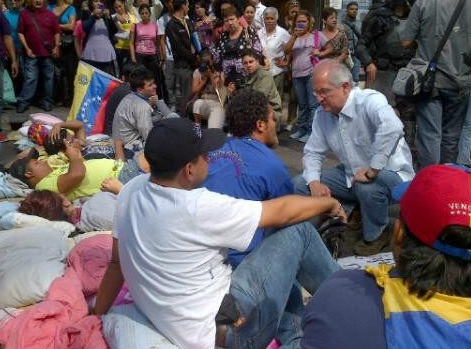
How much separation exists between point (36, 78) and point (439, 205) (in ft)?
26.4

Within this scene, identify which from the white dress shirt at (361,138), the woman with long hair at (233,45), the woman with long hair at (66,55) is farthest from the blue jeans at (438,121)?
the woman with long hair at (66,55)

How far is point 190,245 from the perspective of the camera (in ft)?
7.03

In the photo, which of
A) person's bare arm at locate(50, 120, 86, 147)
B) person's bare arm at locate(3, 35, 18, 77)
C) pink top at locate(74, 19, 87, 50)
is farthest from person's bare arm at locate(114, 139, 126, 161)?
pink top at locate(74, 19, 87, 50)

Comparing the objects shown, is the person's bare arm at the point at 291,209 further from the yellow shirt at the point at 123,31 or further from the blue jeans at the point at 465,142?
the yellow shirt at the point at 123,31

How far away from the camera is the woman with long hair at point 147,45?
830 centimetres

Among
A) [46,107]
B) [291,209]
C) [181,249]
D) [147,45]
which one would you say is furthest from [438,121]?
[46,107]

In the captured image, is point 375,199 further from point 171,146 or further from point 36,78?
point 36,78

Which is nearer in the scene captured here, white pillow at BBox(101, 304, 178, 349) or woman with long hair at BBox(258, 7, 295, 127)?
white pillow at BBox(101, 304, 178, 349)

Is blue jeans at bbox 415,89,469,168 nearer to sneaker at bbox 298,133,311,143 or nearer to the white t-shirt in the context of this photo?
sneaker at bbox 298,133,311,143

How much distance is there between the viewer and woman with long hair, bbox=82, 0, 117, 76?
829 cm

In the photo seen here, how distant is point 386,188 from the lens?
3701 millimetres

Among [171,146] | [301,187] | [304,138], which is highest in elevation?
[171,146]

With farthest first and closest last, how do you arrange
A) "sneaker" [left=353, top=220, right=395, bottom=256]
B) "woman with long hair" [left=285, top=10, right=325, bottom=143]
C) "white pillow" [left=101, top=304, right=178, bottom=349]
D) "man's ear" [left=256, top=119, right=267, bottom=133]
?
"woman with long hair" [left=285, top=10, right=325, bottom=143] < "sneaker" [left=353, top=220, right=395, bottom=256] < "man's ear" [left=256, top=119, right=267, bottom=133] < "white pillow" [left=101, top=304, right=178, bottom=349]

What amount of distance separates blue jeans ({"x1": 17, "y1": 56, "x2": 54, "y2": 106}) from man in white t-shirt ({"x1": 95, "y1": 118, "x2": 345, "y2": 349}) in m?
6.72
